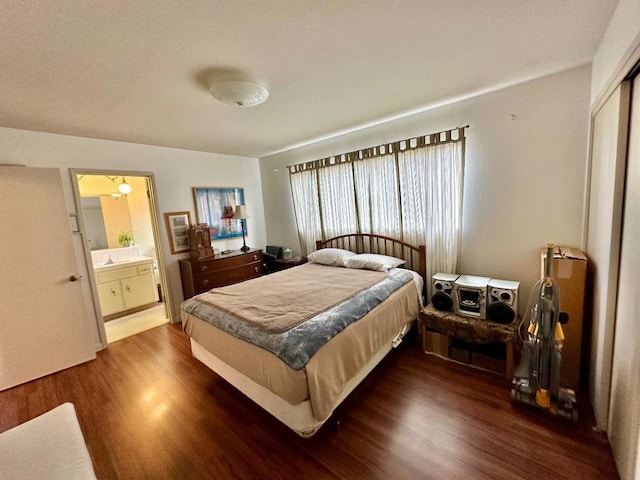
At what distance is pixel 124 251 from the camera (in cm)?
444

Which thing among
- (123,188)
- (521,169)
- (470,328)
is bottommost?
(470,328)

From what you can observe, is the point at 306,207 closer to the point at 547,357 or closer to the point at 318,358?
the point at 318,358

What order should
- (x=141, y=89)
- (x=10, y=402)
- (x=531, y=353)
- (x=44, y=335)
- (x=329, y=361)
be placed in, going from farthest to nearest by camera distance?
(x=44, y=335), (x=10, y=402), (x=141, y=89), (x=531, y=353), (x=329, y=361)

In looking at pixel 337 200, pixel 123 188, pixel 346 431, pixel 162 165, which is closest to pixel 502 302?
pixel 346 431

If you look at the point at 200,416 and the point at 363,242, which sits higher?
the point at 363,242

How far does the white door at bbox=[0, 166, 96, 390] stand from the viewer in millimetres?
2441

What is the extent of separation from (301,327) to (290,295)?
658 millimetres

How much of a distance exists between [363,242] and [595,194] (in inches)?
88.9

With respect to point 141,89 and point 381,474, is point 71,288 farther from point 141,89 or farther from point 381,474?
point 381,474

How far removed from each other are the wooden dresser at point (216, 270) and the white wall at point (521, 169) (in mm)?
3070

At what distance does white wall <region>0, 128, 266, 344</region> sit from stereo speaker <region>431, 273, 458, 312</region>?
11.2 ft

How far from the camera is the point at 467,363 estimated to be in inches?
94.0

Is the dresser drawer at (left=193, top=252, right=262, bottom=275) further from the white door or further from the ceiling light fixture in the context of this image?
the ceiling light fixture

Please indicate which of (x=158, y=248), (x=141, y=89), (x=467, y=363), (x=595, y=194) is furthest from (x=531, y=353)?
(x=158, y=248)
